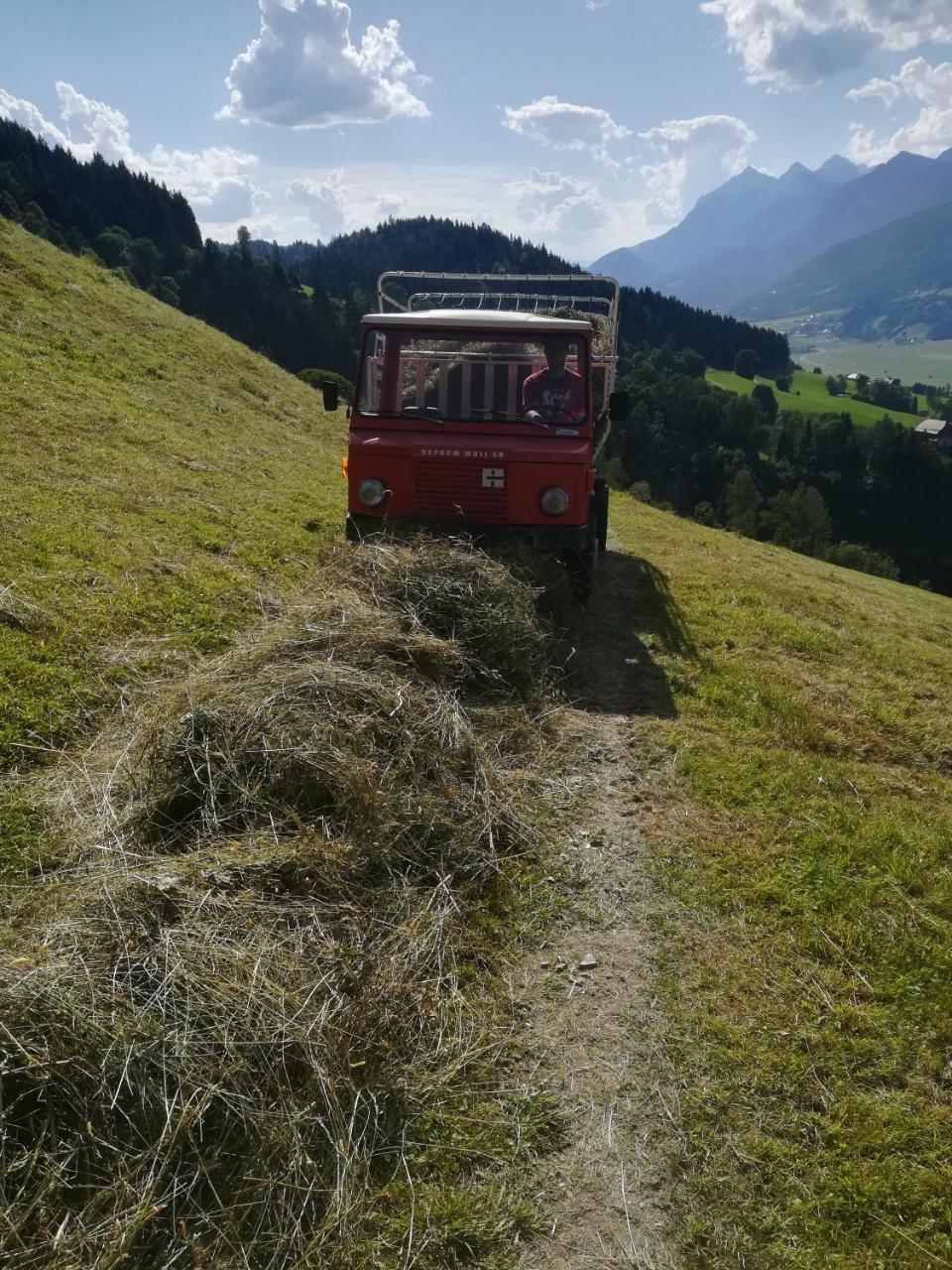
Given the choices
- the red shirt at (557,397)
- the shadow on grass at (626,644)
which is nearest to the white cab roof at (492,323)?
the red shirt at (557,397)

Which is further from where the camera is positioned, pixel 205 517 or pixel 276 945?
pixel 205 517

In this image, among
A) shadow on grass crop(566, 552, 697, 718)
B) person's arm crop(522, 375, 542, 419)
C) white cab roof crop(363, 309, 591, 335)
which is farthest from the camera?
person's arm crop(522, 375, 542, 419)

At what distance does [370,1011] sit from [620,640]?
5.57m

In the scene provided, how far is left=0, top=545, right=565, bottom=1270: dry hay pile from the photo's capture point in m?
2.41

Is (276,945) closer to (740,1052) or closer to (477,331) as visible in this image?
(740,1052)

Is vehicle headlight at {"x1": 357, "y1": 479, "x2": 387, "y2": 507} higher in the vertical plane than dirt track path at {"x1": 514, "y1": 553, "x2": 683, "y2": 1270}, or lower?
higher

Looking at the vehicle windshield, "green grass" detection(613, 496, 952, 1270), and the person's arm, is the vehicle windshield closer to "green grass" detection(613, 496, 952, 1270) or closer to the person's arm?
the person's arm

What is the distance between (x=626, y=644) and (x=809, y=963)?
4.59m

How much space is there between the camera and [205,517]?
9.45 meters

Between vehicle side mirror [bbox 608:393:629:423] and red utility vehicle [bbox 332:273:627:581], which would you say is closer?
red utility vehicle [bbox 332:273:627:581]

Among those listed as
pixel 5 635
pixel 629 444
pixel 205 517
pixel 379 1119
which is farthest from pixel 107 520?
pixel 629 444

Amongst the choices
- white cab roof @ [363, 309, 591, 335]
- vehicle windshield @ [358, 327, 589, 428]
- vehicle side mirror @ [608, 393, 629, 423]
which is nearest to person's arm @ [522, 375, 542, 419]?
vehicle windshield @ [358, 327, 589, 428]

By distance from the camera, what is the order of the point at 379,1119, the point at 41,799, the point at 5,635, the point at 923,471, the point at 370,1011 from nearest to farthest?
the point at 379,1119
the point at 370,1011
the point at 41,799
the point at 5,635
the point at 923,471

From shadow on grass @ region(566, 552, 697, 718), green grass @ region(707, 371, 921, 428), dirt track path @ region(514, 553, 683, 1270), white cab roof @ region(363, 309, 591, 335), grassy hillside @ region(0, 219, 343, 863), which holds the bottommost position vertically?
dirt track path @ region(514, 553, 683, 1270)
